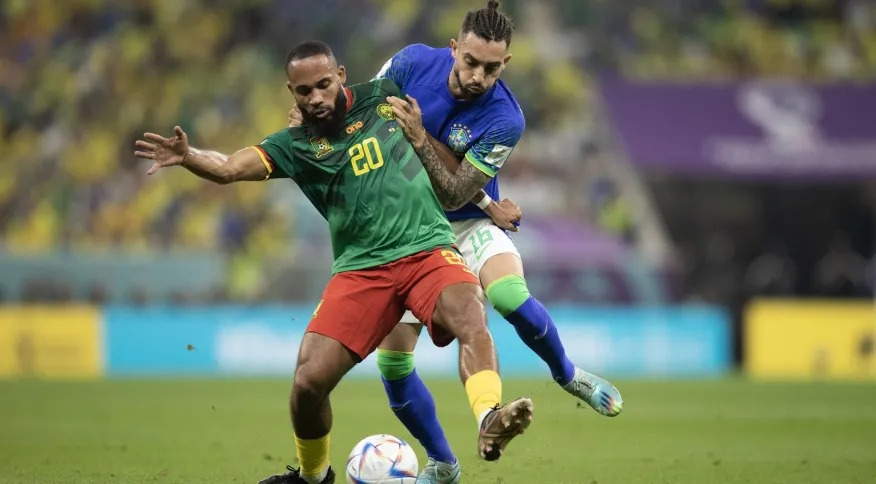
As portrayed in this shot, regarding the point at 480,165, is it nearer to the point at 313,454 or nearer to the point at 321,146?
the point at 321,146

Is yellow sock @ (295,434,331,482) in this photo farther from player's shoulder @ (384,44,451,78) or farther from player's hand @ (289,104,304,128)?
player's shoulder @ (384,44,451,78)

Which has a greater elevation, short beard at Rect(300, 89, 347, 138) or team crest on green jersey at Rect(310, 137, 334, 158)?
short beard at Rect(300, 89, 347, 138)

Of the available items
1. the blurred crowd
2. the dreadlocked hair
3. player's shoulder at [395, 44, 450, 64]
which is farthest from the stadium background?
the dreadlocked hair

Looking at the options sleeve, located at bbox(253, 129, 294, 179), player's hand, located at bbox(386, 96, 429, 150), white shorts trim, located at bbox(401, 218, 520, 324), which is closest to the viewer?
sleeve, located at bbox(253, 129, 294, 179)

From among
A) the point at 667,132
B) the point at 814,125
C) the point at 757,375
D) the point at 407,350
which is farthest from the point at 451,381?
the point at 407,350

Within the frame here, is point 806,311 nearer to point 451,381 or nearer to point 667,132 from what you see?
point 667,132

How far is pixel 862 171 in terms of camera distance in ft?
62.9

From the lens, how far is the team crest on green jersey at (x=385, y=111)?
619cm

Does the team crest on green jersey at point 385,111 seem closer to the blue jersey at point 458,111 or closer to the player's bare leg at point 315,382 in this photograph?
the blue jersey at point 458,111

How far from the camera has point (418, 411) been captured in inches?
260

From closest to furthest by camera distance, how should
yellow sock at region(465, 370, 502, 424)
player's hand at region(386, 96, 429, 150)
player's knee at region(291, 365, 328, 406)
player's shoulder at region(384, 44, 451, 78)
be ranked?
yellow sock at region(465, 370, 502, 424)
player's knee at region(291, 365, 328, 406)
player's hand at region(386, 96, 429, 150)
player's shoulder at region(384, 44, 451, 78)

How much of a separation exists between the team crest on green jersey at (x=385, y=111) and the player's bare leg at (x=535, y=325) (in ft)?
3.73

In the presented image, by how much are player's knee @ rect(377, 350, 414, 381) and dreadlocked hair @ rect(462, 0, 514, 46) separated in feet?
5.67

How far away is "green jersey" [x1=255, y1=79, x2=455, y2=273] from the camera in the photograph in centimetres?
602
